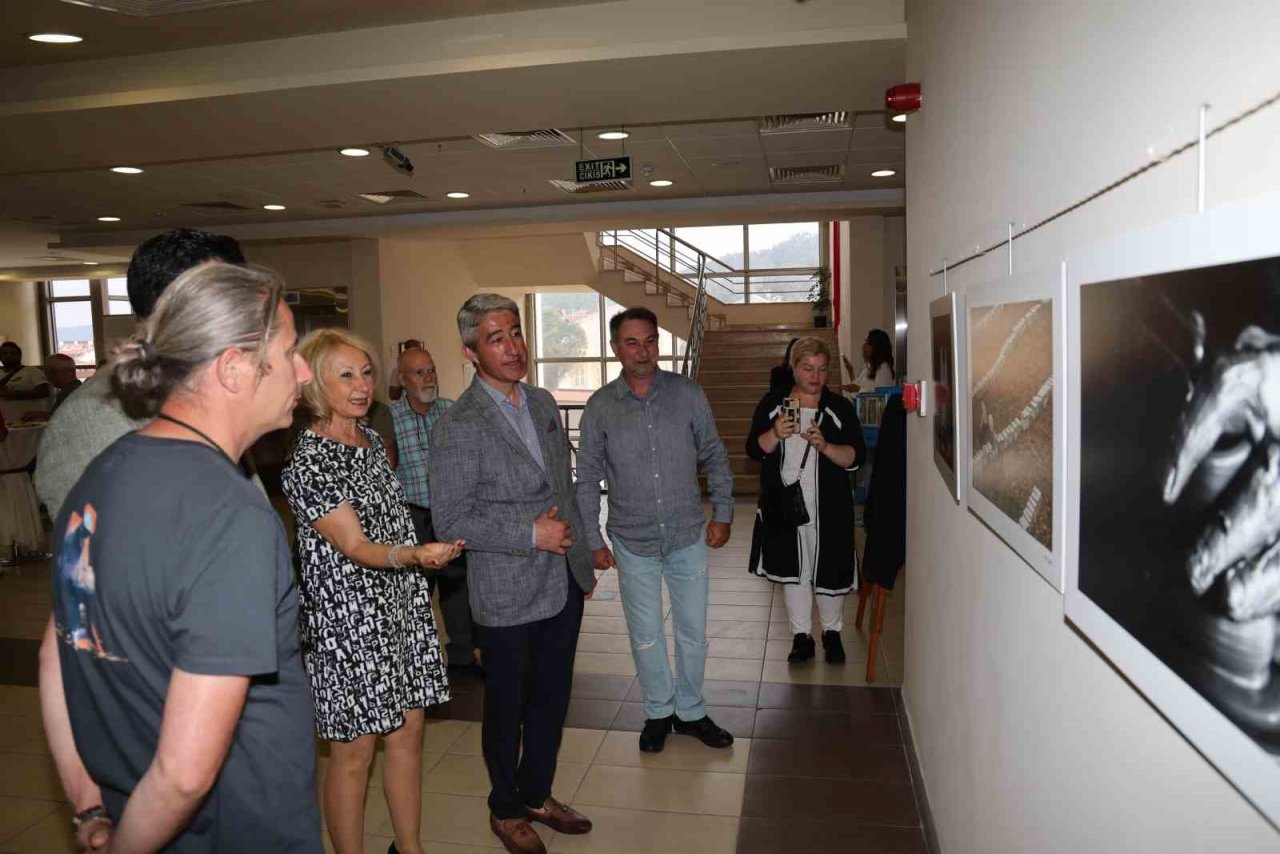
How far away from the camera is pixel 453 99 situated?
5.52 meters

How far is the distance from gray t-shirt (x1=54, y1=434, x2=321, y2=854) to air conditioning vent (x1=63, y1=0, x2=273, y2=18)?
12.9ft

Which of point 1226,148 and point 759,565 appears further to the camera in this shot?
point 759,565

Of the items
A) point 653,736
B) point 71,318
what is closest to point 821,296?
point 653,736

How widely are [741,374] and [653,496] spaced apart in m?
9.09

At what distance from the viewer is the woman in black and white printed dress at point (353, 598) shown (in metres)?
2.39

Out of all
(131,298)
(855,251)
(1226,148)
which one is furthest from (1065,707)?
(855,251)

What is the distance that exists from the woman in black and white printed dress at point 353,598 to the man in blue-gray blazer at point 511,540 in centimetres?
22

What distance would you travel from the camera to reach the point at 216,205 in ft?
33.8

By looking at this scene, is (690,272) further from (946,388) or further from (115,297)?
(946,388)

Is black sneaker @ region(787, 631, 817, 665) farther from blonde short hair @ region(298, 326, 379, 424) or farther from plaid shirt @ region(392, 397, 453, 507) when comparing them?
blonde short hair @ region(298, 326, 379, 424)

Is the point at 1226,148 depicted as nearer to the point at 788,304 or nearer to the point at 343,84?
the point at 343,84

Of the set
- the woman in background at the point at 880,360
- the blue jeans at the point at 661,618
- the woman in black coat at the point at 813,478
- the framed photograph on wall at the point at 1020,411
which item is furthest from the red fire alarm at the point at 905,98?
the woman in background at the point at 880,360

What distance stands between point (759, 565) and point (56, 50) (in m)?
5.15

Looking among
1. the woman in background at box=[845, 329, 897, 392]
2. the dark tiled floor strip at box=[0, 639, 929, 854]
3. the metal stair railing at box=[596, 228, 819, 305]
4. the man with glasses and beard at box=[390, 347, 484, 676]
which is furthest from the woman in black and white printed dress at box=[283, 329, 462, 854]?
the metal stair railing at box=[596, 228, 819, 305]
